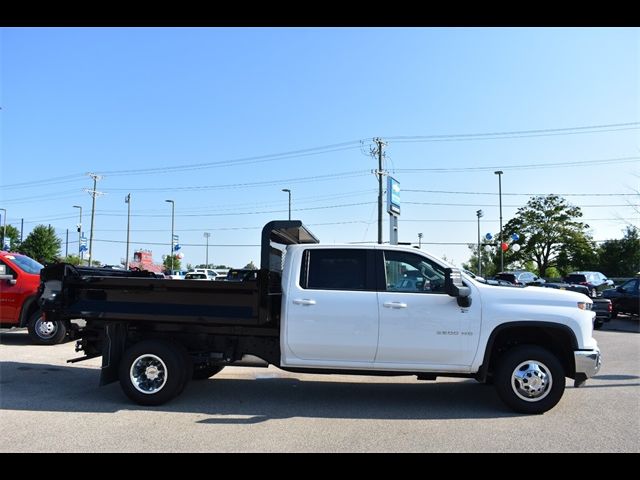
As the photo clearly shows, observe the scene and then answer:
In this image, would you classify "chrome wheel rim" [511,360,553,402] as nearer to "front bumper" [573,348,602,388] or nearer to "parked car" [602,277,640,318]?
"front bumper" [573,348,602,388]

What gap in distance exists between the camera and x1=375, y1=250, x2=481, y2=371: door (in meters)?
6.05

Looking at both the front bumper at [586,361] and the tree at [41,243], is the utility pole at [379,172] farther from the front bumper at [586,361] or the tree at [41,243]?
the tree at [41,243]

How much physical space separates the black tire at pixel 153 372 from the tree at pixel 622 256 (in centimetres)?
5536

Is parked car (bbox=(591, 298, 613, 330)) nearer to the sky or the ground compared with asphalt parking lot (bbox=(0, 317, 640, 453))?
nearer to the sky

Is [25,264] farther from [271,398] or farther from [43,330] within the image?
[271,398]

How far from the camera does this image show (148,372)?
Answer: 6402mm

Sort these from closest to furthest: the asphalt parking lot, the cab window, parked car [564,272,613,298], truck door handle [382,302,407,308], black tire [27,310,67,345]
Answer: the asphalt parking lot, truck door handle [382,302,407,308], the cab window, black tire [27,310,67,345], parked car [564,272,613,298]

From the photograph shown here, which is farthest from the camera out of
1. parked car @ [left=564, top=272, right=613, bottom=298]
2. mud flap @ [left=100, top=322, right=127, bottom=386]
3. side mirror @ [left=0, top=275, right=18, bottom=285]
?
parked car @ [left=564, top=272, right=613, bottom=298]

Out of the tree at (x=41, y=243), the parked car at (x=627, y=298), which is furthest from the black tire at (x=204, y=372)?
the tree at (x=41, y=243)

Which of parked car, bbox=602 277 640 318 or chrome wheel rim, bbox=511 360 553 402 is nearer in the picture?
chrome wheel rim, bbox=511 360 553 402

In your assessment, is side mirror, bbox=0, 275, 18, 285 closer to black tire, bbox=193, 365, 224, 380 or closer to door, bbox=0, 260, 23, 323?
door, bbox=0, 260, 23, 323

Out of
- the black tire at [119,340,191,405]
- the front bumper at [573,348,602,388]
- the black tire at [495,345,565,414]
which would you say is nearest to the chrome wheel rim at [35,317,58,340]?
the black tire at [119,340,191,405]

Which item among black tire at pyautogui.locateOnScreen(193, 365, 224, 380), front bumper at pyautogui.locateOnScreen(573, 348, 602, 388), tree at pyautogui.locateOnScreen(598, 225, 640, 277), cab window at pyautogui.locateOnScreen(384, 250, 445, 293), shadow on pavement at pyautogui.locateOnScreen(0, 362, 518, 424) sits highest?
tree at pyautogui.locateOnScreen(598, 225, 640, 277)
